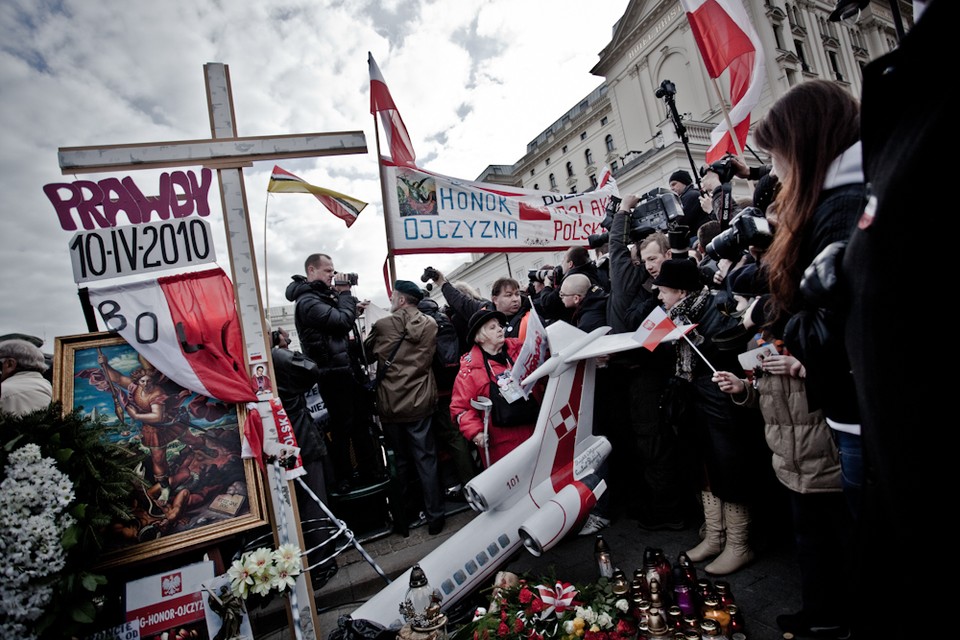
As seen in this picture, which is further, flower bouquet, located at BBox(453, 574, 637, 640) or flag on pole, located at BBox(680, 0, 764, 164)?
flag on pole, located at BBox(680, 0, 764, 164)

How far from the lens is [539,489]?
3.03 metres

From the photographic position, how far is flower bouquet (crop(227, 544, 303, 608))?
243 centimetres

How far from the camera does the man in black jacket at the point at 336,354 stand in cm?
445

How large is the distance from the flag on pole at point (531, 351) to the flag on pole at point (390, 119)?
6.21 feet

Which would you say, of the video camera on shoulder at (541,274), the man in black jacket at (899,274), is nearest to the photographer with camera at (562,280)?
the video camera on shoulder at (541,274)

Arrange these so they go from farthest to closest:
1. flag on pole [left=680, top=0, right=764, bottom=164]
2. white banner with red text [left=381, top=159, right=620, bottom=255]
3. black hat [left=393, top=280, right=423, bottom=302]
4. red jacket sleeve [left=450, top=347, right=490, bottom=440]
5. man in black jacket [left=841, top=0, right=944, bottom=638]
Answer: black hat [left=393, top=280, right=423, bottom=302]
white banner with red text [left=381, top=159, right=620, bottom=255]
red jacket sleeve [left=450, top=347, right=490, bottom=440]
flag on pole [left=680, top=0, right=764, bottom=164]
man in black jacket [left=841, top=0, right=944, bottom=638]

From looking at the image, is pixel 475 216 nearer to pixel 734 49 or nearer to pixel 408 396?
pixel 408 396

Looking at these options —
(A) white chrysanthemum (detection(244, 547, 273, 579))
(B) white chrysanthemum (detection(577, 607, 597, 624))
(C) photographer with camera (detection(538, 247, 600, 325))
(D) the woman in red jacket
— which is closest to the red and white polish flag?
(A) white chrysanthemum (detection(244, 547, 273, 579))

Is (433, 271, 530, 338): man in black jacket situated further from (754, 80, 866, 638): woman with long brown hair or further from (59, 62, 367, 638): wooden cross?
(754, 80, 866, 638): woman with long brown hair

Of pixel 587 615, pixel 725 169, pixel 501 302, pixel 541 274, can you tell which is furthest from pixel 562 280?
pixel 587 615

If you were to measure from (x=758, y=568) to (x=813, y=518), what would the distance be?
92 centimetres

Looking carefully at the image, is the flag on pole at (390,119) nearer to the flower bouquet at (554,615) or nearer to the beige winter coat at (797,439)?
the beige winter coat at (797,439)

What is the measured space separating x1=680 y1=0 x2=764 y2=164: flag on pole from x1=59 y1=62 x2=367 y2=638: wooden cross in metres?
2.95

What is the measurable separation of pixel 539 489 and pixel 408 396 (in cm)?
181
